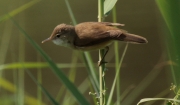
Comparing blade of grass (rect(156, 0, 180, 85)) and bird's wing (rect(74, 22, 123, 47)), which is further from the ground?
bird's wing (rect(74, 22, 123, 47))

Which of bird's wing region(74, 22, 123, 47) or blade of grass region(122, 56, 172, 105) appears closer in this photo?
bird's wing region(74, 22, 123, 47)

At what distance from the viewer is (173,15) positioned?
993mm

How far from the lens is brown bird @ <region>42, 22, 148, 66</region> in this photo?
5.96 ft

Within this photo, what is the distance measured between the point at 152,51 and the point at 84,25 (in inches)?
127

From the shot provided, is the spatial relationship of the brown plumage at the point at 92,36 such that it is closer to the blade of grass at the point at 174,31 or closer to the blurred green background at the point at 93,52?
the blade of grass at the point at 174,31

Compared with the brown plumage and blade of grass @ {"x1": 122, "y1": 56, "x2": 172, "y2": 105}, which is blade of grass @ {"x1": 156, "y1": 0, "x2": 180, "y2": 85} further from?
the brown plumage

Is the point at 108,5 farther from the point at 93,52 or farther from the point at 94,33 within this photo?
the point at 93,52

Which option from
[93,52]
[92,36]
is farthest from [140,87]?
[93,52]

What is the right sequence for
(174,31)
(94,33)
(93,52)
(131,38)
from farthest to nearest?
1. (93,52)
2. (94,33)
3. (131,38)
4. (174,31)

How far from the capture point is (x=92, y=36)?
6.48ft

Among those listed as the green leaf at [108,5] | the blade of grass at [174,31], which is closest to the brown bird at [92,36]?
the green leaf at [108,5]

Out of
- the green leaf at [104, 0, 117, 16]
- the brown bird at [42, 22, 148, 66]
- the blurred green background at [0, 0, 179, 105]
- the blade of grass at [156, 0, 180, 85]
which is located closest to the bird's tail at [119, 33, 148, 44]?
the brown bird at [42, 22, 148, 66]

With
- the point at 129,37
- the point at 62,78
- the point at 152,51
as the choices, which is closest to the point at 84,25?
the point at 129,37

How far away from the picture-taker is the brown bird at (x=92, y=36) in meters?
1.82
